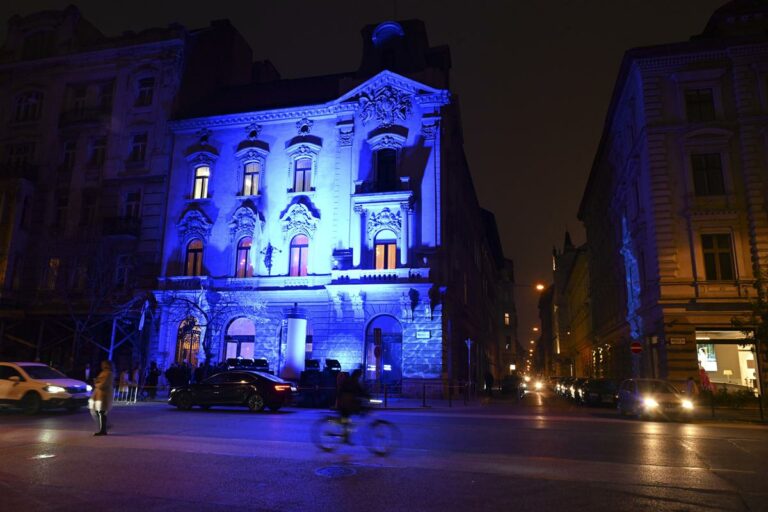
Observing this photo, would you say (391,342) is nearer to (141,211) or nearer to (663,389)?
(663,389)

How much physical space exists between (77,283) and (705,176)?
124ft

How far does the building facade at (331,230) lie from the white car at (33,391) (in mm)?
10535

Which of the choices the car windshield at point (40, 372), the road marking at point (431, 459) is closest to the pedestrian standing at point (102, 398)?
the road marking at point (431, 459)

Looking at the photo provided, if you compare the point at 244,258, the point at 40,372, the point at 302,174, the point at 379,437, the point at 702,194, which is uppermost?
the point at 302,174

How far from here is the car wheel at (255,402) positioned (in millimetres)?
20281

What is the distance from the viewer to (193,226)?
35.4m

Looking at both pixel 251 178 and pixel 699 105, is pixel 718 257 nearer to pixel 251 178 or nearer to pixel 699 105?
pixel 699 105

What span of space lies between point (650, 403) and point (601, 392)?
356 inches

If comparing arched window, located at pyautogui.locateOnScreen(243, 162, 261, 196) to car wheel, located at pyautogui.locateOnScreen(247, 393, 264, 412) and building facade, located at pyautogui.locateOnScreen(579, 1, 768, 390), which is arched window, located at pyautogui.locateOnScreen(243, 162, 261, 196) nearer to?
car wheel, located at pyautogui.locateOnScreen(247, 393, 264, 412)

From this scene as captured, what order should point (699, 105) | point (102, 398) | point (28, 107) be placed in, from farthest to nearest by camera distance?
point (28, 107) → point (699, 105) → point (102, 398)

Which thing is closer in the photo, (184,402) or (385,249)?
(184,402)

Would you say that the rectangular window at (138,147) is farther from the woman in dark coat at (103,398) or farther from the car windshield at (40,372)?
the woman in dark coat at (103,398)

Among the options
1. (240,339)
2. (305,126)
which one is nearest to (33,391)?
(240,339)

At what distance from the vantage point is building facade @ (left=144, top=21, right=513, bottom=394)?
3081 cm
